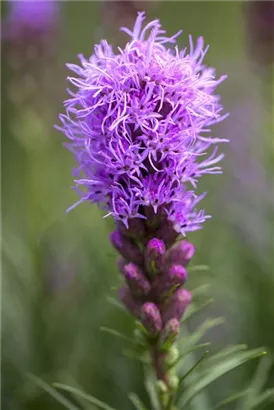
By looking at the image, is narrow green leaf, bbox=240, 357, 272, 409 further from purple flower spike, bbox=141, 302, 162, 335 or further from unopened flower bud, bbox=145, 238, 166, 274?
unopened flower bud, bbox=145, 238, 166, 274

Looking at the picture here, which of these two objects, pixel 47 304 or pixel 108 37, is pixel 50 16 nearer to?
pixel 108 37

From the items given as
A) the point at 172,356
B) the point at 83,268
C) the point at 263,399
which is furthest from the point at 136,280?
the point at 83,268

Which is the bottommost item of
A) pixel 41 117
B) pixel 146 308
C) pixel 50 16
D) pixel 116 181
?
pixel 146 308

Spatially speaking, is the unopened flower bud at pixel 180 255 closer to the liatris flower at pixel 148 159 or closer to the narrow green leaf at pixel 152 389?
the liatris flower at pixel 148 159

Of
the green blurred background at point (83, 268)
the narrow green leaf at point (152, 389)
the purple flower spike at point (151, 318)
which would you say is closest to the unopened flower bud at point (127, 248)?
the purple flower spike at point (151, 318)

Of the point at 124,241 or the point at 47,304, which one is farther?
the point at 47,304

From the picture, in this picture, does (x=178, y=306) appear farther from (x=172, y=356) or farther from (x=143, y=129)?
(x=143, y=129)

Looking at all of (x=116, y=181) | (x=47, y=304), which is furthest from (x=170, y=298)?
(x=47, y=304)
